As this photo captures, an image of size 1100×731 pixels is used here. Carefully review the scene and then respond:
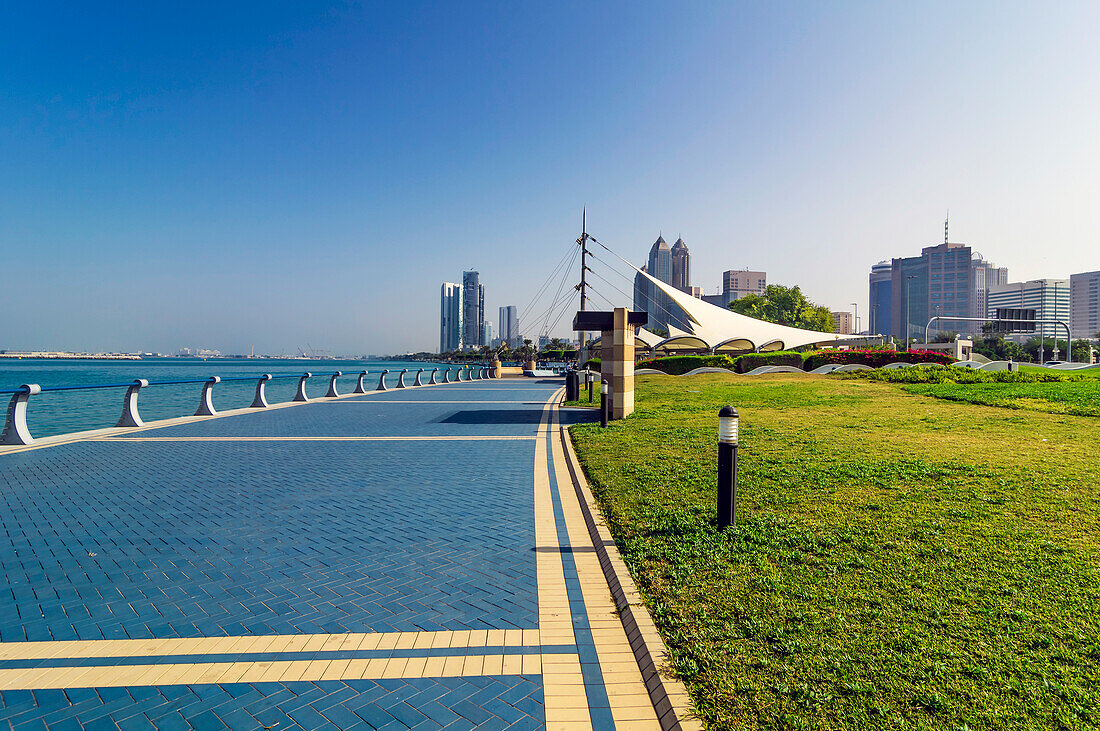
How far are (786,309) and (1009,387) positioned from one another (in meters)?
77.2

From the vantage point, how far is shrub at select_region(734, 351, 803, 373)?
37.4 metres

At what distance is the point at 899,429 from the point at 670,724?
9.82m

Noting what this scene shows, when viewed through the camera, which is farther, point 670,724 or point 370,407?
point 370,407

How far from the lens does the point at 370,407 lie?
17203mm

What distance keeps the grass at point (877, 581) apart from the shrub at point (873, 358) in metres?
28.0

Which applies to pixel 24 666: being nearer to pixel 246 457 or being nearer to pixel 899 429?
pixel 246 457

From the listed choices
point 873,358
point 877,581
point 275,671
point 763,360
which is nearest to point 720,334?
point 763,360

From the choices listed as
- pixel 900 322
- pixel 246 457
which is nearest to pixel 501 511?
pixel 246 457

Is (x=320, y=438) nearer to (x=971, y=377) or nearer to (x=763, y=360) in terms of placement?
(x=971, y=377)

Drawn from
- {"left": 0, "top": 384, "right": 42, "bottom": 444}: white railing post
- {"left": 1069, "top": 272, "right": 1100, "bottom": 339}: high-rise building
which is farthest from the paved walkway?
{"left": 1069, "top": 272, "right": 1100, "bottom": 339}: high-rise building

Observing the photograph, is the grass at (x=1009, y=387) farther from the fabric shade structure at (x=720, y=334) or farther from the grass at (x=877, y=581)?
the fabric shade structure at (x=720, y=334)

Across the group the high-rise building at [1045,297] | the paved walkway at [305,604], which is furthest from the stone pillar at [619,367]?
the high-rise building at [1045,297]

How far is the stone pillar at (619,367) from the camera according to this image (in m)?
13.4

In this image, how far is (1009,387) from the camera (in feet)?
55.2
